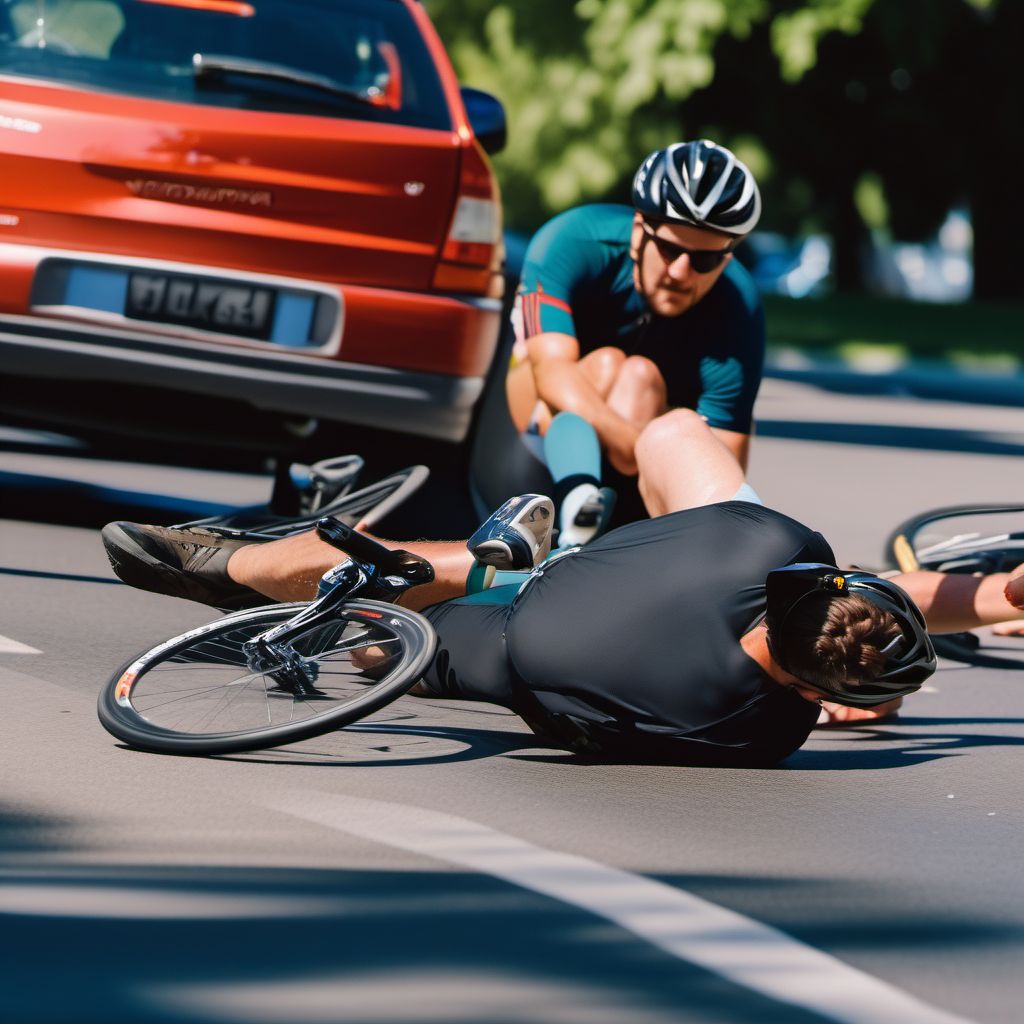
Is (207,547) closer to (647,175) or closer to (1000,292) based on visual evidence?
(647,175)

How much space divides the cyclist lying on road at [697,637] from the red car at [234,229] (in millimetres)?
2209

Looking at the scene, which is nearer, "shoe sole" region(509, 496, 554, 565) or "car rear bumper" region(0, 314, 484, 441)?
"shoe sole" region(509, 496, 554, 565)

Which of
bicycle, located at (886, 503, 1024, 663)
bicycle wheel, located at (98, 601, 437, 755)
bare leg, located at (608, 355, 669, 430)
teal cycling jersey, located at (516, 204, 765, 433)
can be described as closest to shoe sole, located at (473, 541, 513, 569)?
bicycle wheel, located at (98, 601, 437, 755)

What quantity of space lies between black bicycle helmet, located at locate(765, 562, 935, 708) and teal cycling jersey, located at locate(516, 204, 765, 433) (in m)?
2.04

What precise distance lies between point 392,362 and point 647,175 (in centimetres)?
133

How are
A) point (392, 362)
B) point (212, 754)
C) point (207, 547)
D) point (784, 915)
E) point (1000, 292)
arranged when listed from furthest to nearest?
point (1000, 292)
point (392, 362)
point (207, 547)
point (212, 754)
point (784, 915)

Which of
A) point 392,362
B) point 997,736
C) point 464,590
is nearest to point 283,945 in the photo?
point 464,590

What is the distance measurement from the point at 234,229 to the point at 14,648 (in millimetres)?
1939

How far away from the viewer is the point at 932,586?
5898 mm

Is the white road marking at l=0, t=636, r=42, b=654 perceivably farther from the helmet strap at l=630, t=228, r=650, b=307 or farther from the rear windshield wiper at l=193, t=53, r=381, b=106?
the rear windshield wiper at l=193, t=53, r=381, b=106

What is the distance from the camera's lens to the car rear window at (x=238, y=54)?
789 cm

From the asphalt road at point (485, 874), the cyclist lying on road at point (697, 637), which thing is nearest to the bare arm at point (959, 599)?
the cyclist lying on road at point (697, 637)

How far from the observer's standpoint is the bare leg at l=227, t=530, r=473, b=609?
234 inches

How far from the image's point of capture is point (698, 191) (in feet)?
22.5
